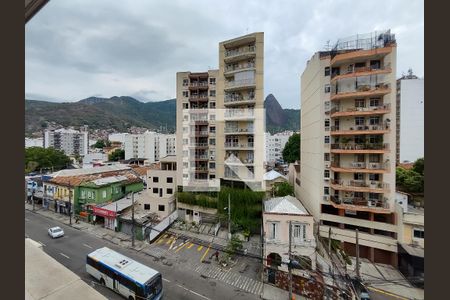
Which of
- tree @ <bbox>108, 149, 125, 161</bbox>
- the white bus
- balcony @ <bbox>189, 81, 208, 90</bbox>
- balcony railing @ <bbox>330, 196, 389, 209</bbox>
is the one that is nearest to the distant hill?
tree @ <bbox>108, 149, 125, 161</bbox>

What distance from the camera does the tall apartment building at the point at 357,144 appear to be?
256 inches

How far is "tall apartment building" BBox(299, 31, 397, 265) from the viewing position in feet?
21.4

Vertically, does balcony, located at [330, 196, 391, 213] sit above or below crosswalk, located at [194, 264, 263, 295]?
above

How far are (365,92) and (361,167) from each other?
242cm

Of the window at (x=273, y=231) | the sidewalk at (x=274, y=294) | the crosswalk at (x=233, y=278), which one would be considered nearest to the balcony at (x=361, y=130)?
the window at (x=273, y=231)

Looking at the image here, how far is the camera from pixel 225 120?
29.6 ft

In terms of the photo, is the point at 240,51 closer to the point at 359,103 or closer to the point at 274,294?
the point at 359,103

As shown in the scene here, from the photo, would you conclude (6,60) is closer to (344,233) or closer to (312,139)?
(344,233)

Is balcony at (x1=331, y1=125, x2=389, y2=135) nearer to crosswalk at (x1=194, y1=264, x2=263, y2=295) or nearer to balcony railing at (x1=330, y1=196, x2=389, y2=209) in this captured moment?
balcony railing at (x1=330, y1=196, x2=389, y2=209)

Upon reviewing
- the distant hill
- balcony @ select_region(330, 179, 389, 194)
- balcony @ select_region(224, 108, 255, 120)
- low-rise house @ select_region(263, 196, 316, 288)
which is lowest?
low-rise house @ select_region(263, 196, 316, 288)

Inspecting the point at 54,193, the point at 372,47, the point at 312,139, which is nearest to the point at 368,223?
the point at 312,139

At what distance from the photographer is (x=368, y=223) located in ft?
21.7

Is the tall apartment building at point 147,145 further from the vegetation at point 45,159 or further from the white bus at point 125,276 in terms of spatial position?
the white bus at point 125,276

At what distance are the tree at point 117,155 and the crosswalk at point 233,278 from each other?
21.4 m
